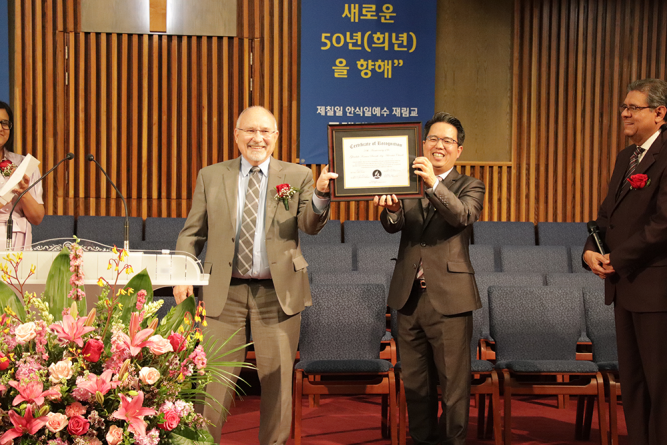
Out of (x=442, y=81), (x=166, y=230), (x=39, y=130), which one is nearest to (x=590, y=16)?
(x=442, y=81)

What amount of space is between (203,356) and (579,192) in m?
6.86

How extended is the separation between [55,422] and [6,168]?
6.65ft

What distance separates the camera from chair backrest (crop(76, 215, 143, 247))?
224 inches

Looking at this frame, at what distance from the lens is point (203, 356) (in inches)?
44.3

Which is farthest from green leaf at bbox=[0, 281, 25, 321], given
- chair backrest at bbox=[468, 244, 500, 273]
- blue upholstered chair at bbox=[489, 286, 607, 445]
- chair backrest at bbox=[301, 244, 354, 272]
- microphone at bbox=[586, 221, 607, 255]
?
chair backrest at bbox=[468, 244, 500, 273]

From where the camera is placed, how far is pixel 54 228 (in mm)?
5730

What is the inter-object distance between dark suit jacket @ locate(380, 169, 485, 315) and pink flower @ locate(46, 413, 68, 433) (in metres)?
1.96

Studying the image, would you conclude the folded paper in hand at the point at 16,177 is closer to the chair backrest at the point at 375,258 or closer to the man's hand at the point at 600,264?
the man's hand at the point at 600,264

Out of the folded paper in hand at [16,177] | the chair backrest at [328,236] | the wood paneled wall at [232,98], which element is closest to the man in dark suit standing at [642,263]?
the folded paper in hand at [16,177]

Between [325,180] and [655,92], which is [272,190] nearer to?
[325,180]

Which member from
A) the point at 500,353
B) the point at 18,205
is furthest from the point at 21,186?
the point at 500,353

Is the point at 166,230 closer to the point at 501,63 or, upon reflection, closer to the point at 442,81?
the point at 442,81

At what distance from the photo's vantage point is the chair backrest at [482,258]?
5.16 meters

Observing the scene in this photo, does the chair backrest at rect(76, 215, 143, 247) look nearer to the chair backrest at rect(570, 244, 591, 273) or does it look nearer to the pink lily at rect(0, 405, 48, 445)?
the chair backrest at rect(570, 244, 591, 273)
